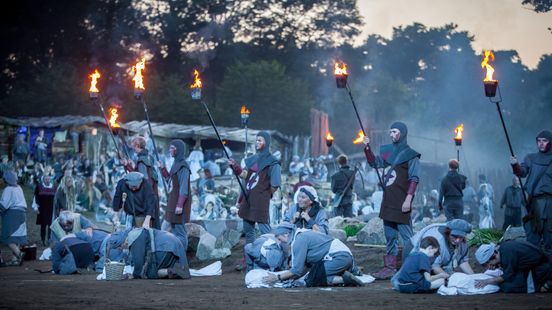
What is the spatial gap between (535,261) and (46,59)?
46.8m

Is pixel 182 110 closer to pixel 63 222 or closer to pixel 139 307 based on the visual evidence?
pixel 63 222

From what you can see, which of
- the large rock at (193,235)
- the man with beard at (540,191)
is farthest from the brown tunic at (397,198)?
the large rock at (193,235)

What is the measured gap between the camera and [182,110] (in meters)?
51.1

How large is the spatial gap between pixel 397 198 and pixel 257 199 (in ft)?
8.26

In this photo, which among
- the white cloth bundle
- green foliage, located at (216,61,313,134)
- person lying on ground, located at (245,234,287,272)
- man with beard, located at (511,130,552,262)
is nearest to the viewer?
the white cloth bundle

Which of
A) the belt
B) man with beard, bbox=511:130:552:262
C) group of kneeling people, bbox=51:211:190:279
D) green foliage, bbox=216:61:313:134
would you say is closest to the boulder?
man with beard, bbox=511:130:552:262

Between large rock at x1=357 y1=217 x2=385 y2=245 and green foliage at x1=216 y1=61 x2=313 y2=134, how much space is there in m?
37.3

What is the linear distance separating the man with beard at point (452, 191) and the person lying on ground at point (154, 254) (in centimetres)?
727

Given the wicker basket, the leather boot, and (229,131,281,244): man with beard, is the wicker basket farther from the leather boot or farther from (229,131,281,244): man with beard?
the leather boot

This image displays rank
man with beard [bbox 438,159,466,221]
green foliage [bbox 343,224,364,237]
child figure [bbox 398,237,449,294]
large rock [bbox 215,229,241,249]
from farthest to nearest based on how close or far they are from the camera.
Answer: man with beard [bbox 438,159,466,221], green foliage [bbox 343,224,364,237], large rock [bbox 215,229,241,249], child figure [bbox 398,237,449,294]

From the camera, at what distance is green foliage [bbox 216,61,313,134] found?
175ft

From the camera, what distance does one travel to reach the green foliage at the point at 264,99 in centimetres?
5344

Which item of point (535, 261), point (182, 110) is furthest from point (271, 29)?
point (535, 261)

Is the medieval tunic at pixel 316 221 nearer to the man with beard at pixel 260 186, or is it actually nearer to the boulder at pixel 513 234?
the man with beard at pixel 260 186
